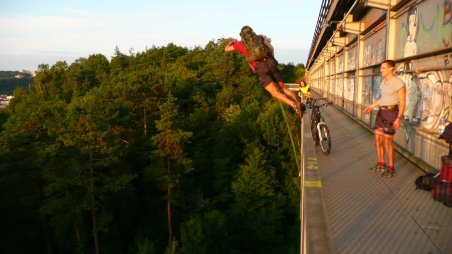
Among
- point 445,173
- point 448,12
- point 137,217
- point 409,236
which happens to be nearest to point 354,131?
point 448,12

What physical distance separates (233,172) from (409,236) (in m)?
32.8

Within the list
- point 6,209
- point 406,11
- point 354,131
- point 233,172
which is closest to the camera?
point 406,11

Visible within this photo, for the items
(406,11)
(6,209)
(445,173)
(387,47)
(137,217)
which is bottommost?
(137,217)

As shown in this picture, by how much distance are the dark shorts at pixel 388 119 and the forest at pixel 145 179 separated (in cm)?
1811

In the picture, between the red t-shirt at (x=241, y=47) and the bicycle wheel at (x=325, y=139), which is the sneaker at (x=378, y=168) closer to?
the bicycle wheel at (x=325, y=139)

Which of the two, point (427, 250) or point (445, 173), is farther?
point (445, 173)

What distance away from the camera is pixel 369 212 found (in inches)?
184

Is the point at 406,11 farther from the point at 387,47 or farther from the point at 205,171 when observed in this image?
the point at 205,171

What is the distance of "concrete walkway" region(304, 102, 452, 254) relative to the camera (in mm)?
3645

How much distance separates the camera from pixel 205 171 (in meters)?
39.2

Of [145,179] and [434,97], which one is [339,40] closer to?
[434,97]

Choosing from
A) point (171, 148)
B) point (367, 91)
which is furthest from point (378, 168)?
point (171, 148)

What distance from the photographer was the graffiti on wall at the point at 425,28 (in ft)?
20.2

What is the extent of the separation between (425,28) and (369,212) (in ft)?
14.9
